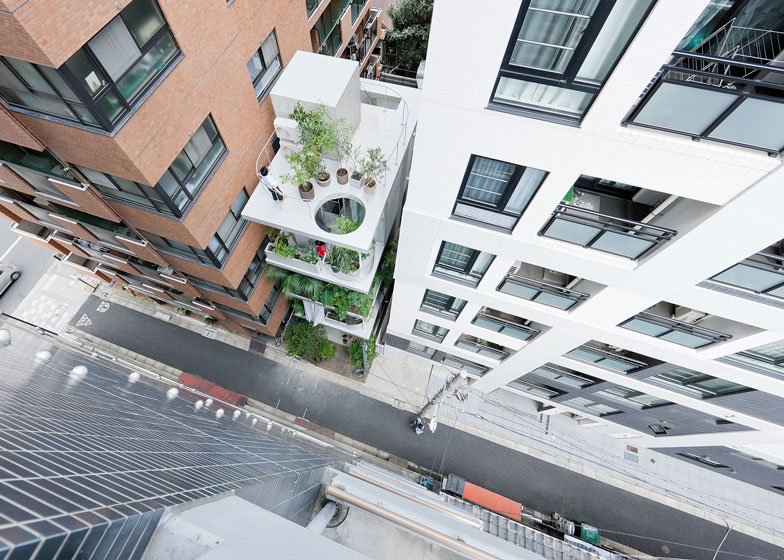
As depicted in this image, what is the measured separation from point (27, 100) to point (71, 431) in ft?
28.0

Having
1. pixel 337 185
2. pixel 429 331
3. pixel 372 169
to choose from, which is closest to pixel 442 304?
pixel 429 331

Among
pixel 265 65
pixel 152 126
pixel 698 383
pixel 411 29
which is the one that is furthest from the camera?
pixel 411 29

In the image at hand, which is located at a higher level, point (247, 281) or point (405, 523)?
point (247, 281)

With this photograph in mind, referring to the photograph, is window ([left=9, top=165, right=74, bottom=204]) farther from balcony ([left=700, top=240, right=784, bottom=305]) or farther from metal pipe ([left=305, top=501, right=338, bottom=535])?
balcony ([left=700, top=240, right=784, bottom=305])

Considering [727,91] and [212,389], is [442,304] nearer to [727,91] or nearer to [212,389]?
[727,91]

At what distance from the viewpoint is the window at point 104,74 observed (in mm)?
7180

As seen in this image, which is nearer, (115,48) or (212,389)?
(115,48)

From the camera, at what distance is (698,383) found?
39.8 feet

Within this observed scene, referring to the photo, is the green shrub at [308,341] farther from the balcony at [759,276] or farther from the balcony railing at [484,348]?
the balcony at [759,276]

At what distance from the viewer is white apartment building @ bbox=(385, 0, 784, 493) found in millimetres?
5316

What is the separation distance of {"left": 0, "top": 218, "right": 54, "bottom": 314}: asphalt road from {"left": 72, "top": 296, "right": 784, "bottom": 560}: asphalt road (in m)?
4.31

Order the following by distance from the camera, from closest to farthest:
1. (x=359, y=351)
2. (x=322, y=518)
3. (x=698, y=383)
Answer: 1. (x=322, y=518)
2. (x=698, y=383)
3. (x=359, y=351)

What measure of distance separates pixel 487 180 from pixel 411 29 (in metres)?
25.6

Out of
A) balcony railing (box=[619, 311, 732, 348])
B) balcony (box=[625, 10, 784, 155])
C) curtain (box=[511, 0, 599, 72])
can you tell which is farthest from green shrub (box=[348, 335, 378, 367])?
balcony (box=[625, 10, 784, 155])
